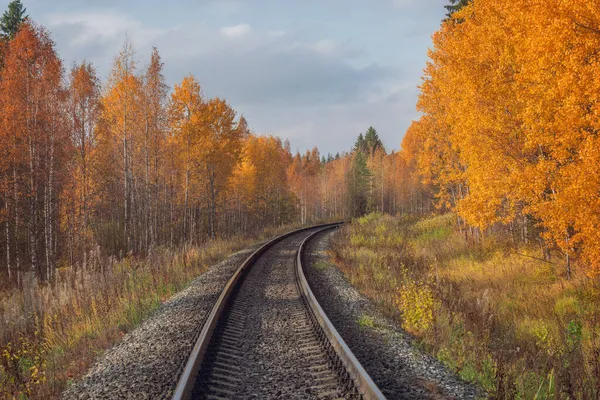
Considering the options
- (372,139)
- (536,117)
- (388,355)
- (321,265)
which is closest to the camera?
(388,355)

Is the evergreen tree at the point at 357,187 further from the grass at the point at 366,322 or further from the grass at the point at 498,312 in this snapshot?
the grass at the point at 366,322

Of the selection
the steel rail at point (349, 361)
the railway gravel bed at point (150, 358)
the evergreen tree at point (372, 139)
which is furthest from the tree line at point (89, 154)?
the evergreen tree at point (372, 139)

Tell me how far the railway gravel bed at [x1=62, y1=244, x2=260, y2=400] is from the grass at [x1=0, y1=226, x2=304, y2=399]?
315 mm

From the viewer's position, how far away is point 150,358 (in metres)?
5.41

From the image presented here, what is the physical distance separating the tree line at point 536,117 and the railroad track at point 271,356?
231 inches

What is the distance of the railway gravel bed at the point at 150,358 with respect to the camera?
452cm

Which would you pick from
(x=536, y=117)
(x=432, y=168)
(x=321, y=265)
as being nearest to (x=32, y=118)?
(x=321, y=265)

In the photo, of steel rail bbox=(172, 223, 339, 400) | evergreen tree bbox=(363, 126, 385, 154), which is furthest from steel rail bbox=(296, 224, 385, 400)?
evergreen tree bbox=(363, 126, 385, 154)

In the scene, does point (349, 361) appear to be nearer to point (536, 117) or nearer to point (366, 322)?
point (366, 322)

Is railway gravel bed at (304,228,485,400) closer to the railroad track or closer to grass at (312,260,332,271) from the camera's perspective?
the railroad track

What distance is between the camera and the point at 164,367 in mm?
5039

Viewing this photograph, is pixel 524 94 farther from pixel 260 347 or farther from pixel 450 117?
pixel 260 347

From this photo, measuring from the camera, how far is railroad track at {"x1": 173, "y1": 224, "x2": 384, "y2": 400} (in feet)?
14.1

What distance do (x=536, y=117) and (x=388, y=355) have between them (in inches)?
Answer: 286
